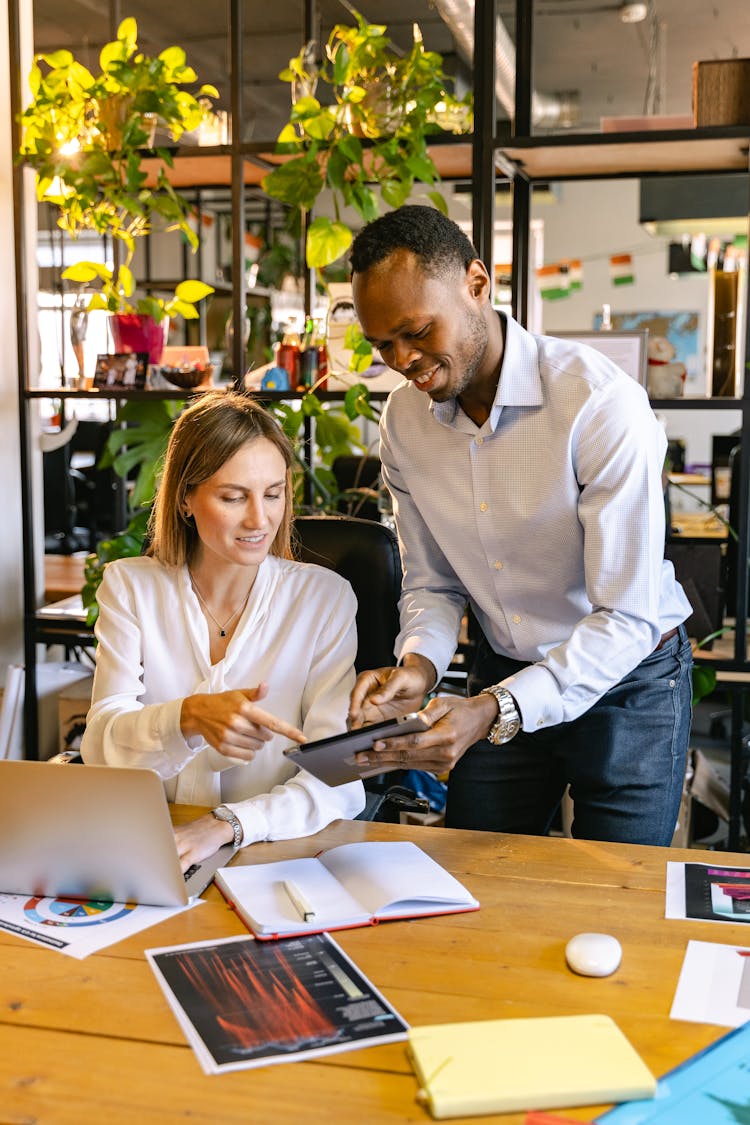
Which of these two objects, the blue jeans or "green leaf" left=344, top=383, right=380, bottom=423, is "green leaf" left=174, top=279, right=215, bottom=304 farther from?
the blue jeans

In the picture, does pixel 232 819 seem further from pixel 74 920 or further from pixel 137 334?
pixel 137 334

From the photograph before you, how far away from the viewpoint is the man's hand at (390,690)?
1.75 metres

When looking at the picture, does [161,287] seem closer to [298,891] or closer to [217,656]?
[217,656]

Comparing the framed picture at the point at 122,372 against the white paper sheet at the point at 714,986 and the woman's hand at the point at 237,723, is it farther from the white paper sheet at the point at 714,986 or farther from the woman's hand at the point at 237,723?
the white paper sheet at the point at 714,986

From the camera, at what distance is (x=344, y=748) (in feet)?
4.72

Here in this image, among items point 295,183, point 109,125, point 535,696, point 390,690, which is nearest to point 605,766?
point 535,696

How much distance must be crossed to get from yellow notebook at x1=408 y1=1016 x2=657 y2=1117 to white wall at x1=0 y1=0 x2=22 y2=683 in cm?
255

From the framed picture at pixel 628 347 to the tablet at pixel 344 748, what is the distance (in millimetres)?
1592

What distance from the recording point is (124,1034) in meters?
1.16

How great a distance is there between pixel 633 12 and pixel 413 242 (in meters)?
5.57

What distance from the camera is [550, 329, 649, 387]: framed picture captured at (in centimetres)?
284

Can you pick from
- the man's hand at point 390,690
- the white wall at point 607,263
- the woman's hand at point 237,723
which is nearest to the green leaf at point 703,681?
the man's hand at point 390,690

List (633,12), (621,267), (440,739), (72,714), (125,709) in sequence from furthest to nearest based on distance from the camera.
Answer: (633,12), (621,267), (72,714), (125,709), (440,739)

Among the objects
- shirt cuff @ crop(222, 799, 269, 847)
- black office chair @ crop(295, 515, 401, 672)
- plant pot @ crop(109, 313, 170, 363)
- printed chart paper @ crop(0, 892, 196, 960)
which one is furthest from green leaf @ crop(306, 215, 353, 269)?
printed chart paper @ crop(0, 892, 196, 960)
